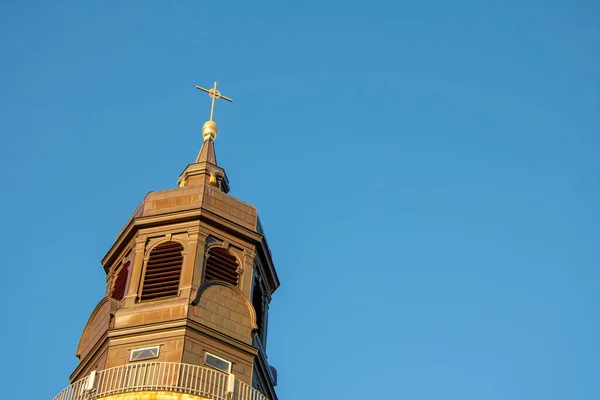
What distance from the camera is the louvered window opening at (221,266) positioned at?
44.7m

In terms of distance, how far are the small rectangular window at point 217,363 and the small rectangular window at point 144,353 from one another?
1566 mm

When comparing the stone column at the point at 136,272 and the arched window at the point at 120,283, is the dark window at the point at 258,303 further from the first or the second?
the arched window at the point at 120,283

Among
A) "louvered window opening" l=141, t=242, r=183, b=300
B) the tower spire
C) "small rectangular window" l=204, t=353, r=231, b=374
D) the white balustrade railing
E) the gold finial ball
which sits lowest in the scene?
the white balustrade railing

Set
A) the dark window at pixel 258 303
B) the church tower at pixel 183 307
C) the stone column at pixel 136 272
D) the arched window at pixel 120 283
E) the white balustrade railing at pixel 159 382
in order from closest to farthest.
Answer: the white balustrade railing at pixel 159 382 → the church tower at pixel 183 307 → the stone column at pixel 136 272 → the arched window at pixel 120 283 → the dark window at pixel 258 303

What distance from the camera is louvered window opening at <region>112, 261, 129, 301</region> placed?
→ 150 ft

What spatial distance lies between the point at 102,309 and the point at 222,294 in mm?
4073

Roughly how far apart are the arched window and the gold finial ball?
8.03m

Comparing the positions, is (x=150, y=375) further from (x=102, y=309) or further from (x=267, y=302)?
(x=267, y=302)

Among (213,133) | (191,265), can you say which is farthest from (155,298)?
(213,133)

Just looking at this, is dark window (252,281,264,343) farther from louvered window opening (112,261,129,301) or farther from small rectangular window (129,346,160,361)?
small rectangular window (129,346,160,361)

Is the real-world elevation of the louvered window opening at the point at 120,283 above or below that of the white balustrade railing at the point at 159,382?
above

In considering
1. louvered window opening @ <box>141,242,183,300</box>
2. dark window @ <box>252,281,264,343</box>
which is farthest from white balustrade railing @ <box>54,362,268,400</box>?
dark window @ <box>252,281,264,343</box>

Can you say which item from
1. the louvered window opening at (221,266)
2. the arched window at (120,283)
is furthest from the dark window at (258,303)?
the arched window at (120,283)

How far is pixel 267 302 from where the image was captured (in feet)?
156
